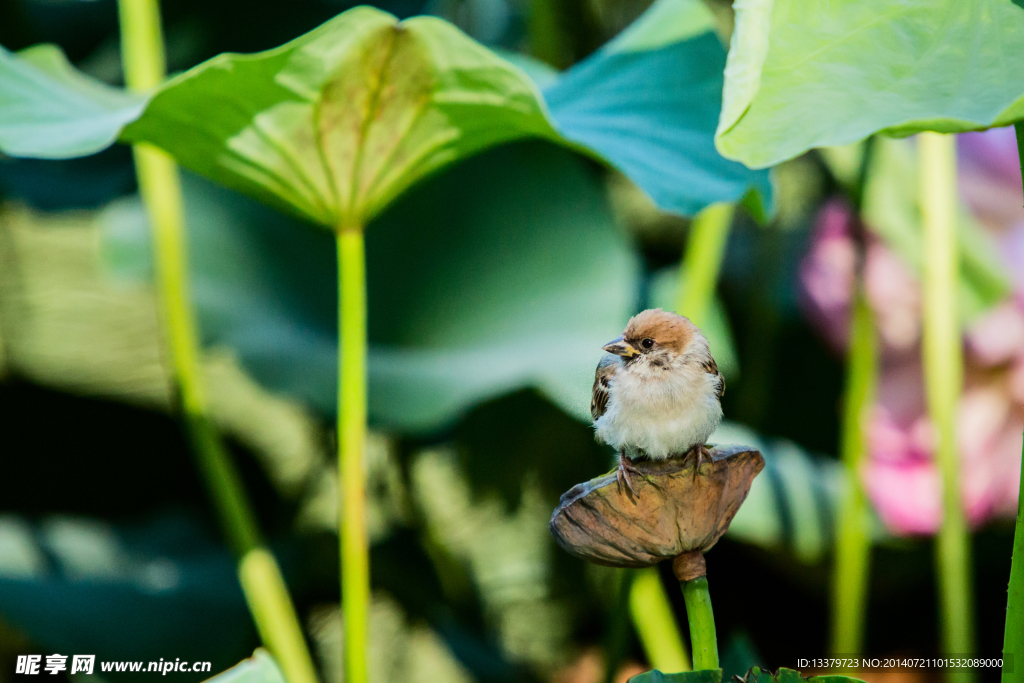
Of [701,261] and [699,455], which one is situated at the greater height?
[701,261]

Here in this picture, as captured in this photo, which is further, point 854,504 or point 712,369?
point 854,504

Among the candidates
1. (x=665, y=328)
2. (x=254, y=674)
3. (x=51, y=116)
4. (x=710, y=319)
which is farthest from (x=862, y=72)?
(x=710, y=319)

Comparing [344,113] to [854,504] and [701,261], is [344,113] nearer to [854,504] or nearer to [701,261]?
[701,261]

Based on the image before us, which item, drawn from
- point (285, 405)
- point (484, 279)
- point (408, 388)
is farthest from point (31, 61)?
point (285, 405)

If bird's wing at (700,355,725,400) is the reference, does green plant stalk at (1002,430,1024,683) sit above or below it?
below

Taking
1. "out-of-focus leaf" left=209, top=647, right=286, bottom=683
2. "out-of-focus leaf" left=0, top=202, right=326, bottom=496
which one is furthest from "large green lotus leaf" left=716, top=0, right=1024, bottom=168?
"out-of-focus leaf" left=0, top=202, right=326, bottom=496

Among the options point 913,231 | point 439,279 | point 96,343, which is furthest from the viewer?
point 96,343

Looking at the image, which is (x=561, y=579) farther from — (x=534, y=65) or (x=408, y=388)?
(x=534, y=65)

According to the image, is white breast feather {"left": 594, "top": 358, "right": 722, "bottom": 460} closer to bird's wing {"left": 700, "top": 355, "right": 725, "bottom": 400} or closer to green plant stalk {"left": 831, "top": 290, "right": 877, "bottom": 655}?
bird's wing {"left": 700, "top": 355, "right": 725, "bottom": 400}
